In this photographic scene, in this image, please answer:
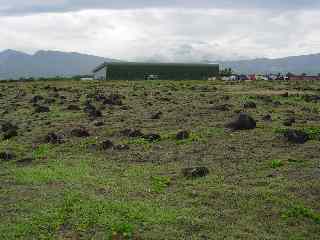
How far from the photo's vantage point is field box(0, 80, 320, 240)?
33.4 feet

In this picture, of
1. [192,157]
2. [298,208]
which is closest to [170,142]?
[192,157]

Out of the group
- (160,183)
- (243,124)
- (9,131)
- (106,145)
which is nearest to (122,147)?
(106,145)

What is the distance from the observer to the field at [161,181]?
1018cm

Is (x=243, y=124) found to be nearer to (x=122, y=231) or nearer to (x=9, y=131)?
(x=9, y=131)

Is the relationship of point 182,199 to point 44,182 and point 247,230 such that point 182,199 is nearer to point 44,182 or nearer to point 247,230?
point 247,230

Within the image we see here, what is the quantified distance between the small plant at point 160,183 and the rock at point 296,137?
5816 millimetres

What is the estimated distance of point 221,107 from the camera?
28.7 m

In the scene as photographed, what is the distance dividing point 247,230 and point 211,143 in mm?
8181

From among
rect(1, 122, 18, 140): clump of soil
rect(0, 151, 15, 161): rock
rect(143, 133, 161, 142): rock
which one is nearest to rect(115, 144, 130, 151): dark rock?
rect(143, 133, 161, 142): rock

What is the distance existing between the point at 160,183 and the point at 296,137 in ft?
21.5

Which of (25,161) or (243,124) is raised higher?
(243,124)

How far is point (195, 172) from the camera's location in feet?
45.5

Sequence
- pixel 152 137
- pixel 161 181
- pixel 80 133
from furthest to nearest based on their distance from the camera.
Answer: pixel 80 133 → pixel 152 137 → pixel 161 181

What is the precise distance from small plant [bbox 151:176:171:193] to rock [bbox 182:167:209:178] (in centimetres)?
51
